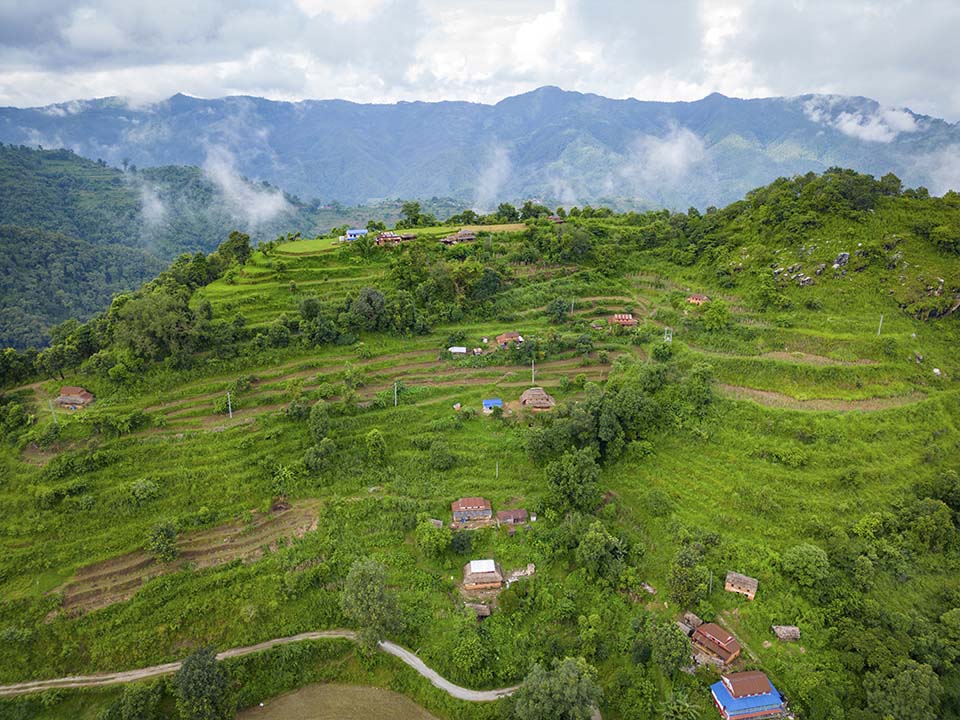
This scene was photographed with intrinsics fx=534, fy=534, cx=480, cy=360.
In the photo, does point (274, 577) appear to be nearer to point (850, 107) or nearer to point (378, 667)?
point (378, 667)

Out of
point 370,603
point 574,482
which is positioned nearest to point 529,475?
point 574,482

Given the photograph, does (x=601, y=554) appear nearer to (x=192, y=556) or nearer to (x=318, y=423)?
(x=318, y=423)

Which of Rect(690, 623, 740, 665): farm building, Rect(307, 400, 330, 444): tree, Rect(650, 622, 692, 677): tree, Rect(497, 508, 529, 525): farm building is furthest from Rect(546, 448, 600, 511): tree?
Rect(307, 400, 330, 444): tree

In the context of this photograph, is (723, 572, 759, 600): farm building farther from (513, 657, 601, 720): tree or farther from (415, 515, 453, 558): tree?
(415, 515, 453, 558): tree

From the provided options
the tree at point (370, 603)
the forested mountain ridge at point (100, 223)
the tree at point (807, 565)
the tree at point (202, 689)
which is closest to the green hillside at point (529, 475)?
the tree at point (807, 565)

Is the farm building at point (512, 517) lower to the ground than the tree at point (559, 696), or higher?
higher

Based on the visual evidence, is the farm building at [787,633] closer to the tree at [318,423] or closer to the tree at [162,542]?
the tree at [318,423]

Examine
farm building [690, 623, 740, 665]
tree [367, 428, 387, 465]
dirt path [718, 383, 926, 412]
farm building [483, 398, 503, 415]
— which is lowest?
farm building [690, 623, 740, 665]
